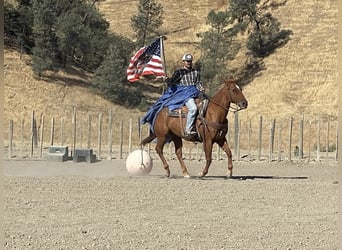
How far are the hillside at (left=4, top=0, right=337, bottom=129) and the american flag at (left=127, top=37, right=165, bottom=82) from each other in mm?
20777

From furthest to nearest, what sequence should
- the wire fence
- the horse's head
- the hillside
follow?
the hillside
the wire fence
the horse's head

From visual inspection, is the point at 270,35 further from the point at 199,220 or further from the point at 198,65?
the point at 199,220

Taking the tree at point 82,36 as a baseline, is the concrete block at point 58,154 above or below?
below

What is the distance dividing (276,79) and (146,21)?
1056cm

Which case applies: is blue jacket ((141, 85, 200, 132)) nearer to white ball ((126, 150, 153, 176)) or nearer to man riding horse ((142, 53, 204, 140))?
man riding horse ((142, 53, 204, 140))

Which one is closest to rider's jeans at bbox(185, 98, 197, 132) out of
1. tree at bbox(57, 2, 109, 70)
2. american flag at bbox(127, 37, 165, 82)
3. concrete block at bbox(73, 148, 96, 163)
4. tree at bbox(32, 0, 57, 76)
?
american flag at bbox(127, 37, 165, 82)

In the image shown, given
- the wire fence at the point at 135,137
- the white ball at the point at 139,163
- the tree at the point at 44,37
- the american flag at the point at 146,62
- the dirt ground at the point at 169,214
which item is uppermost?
the tree at the point at 44,37

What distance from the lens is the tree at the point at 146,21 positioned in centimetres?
4859

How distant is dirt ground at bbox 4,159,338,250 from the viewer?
24.5 feet

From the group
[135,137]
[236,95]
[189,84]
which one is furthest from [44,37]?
[236,95]

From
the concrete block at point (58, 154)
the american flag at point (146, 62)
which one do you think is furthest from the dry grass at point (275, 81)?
the american flag at point (146, 62)

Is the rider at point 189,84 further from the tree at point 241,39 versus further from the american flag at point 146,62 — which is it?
the tree at point 241,39

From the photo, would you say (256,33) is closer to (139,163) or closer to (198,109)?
(139,163)

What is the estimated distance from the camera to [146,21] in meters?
49.1
